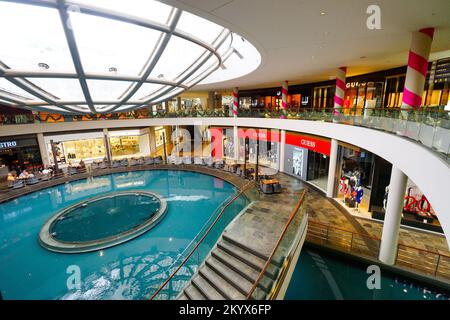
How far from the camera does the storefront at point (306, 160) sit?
1445 cm

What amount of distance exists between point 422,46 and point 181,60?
816cm

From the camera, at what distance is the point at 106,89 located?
9.27 metres

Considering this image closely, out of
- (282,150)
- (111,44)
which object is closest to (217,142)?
(282,150)

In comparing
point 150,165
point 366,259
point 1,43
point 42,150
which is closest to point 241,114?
point 150,165

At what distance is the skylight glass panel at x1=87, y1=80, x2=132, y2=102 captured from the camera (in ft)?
27.7

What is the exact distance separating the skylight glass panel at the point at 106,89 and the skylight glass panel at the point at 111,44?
4.31ft

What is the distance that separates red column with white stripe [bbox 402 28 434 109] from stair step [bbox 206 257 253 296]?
25.4 ft

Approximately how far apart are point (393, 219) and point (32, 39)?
12198mm

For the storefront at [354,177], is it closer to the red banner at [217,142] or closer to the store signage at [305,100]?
the store signage at [305,100]

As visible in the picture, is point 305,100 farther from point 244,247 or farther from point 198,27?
point 244,247

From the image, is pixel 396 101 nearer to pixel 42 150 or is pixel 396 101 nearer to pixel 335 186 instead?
pixel 335 186

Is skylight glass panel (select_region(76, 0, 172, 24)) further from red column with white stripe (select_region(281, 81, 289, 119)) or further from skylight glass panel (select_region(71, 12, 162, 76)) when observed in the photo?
red column with white stripe (select_region(281, 81, 289, 119))

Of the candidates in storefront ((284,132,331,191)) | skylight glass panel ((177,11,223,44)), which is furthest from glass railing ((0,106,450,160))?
skylight glass panel ((177,11,223,44))

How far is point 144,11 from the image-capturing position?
5012 millimetres
